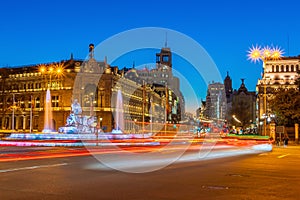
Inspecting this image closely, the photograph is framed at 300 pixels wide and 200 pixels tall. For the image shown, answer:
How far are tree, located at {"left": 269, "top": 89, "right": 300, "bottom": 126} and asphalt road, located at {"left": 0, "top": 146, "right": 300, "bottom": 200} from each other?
44449mm

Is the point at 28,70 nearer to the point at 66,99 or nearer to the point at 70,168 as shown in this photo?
the point at 66,99

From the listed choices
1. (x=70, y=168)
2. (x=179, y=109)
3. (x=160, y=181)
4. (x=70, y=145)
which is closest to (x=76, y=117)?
(x=70, y=145)

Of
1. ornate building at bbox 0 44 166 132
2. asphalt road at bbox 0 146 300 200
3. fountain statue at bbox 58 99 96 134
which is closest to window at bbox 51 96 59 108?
ornate building at bbox 0 44 166 132

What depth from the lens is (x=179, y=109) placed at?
19938 centimetres

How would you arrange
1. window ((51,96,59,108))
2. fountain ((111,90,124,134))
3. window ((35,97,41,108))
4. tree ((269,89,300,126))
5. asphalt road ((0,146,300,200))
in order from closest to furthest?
1. asphalt road ((0,146,300,200))
2. tree ((269,89,300,126))
3. fountain ((111,90,124,134))
4. window ((51,96,59,108))
5. window ((35,97,41,108))

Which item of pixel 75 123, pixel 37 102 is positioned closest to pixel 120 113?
pixel 37 102

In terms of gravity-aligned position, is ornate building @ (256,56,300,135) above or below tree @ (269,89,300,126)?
above

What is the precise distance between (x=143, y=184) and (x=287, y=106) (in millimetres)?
50210

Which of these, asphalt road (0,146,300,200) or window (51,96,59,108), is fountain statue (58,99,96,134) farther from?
window (51,96,59,108)

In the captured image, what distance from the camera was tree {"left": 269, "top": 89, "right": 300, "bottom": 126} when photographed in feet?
190

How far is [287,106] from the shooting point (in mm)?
58188

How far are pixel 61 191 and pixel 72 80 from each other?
96426mm

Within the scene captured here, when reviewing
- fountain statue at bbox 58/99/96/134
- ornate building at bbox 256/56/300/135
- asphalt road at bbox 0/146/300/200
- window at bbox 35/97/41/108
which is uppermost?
ornate building at bbox 256/56/300/135

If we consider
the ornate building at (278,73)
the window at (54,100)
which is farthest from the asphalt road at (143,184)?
the ornate building at (278,73)
